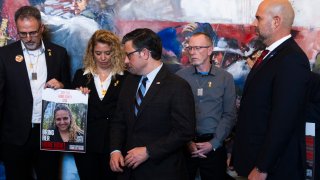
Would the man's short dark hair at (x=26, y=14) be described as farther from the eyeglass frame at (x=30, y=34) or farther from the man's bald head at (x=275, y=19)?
the man's bald head at (x=275, y=19)

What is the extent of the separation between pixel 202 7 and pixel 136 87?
1585 mm

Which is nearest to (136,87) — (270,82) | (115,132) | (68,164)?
(115,132)

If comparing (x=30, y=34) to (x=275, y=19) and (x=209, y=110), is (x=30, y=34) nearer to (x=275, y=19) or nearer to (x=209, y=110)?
(x=209, y=110)

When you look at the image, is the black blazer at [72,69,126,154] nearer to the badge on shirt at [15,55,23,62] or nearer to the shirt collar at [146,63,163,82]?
the badge on shirt at [15,55,23,62]

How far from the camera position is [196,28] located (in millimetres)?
3826

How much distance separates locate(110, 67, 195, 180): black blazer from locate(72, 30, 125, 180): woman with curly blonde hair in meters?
0.86

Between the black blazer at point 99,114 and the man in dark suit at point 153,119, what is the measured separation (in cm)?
78

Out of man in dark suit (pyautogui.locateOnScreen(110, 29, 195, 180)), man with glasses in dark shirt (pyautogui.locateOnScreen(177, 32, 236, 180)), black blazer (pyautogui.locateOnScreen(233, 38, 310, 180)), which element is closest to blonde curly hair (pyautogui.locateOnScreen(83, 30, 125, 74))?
man with glasses in dark shirt (pyautogui.locateOnScreen(177, 32, 236, 180))

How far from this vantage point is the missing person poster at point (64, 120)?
3.19 metres

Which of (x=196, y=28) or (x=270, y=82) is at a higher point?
(x=196, y=28)

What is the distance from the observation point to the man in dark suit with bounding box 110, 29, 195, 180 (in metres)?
2.32

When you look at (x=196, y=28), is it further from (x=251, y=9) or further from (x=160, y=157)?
(x=160, y=157)

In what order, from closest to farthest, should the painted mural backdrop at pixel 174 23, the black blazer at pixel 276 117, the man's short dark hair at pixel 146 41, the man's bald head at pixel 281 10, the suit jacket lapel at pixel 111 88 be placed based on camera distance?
the black blazer at pixel 276 117 → the man's bald head at pixel 281 10 → the man's short dark hair at pixel 146 41 → the suit jacket lapel at pixel 111 88 → the painted mural backdrop at pixel 174 23

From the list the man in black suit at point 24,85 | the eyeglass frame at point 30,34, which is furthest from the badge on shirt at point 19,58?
the eyeglass frame at point 30,34
